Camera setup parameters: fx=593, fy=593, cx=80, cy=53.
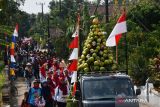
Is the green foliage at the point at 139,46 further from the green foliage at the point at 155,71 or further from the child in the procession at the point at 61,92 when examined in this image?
the child in the procession at the point at 61,92

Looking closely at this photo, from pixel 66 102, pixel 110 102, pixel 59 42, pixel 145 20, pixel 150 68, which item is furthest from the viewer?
pixel 59 42

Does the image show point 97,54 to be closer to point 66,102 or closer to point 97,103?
point 66,102

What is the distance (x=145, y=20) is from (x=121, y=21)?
1924cm

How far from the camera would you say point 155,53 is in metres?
29.0

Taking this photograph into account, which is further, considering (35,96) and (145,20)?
(145,20)

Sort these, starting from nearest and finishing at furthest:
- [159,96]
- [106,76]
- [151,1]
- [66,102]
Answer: [106,76], [66,102], [159,96], [151,1]

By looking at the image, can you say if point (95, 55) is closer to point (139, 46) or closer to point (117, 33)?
point (117, 33)

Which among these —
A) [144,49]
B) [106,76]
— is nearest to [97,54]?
[144,49]

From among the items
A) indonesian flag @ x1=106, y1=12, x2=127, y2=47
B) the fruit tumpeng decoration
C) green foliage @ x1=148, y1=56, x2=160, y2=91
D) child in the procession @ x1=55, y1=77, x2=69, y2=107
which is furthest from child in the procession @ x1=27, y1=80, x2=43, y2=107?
green foliage @ x1=148, y1=56, x2=160, y2=91

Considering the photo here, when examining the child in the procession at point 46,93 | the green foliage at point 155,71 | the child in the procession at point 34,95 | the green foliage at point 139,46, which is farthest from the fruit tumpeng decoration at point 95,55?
the child in the procession at point 34,95

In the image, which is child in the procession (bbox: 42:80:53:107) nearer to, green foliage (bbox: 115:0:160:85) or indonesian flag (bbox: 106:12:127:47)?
indonesian flag (bbox: 106:12:127:47)

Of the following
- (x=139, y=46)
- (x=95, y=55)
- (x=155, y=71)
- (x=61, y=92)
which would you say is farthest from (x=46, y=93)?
(x=139, y=46)

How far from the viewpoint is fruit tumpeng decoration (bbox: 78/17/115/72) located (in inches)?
921

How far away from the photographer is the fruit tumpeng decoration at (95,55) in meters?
23.4
